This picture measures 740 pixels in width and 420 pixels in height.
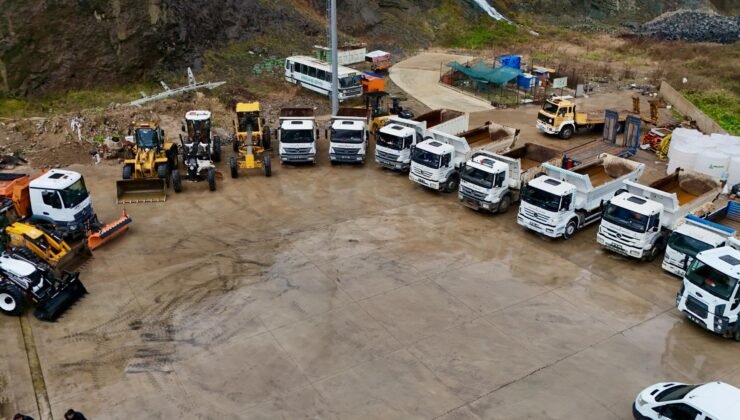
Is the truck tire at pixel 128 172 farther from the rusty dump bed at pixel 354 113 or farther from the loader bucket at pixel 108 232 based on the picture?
the rusty dump bed at pixel 354 113

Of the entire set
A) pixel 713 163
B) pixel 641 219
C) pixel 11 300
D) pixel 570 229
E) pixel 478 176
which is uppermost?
pixel 641 219

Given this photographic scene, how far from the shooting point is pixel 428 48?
2264 inches

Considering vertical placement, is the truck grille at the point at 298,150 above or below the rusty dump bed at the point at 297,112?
below

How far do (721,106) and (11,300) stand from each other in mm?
41693

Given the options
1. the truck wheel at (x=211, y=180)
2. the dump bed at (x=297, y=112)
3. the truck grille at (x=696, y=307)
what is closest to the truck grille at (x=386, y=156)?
the dump bed at (x=297, y=112)

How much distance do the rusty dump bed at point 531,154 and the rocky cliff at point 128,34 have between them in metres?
27.5

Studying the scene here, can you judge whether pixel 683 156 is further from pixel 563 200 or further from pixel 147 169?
pixel 147 169

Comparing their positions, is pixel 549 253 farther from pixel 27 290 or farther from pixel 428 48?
pixel 428 48

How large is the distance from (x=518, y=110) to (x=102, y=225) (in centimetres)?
2788

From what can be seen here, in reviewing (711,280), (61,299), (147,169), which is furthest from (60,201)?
(711,280)

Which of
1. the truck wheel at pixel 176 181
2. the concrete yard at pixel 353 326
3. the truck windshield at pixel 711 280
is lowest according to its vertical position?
the concrete yard at pixel 353 326

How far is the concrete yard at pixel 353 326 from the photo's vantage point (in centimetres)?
1438

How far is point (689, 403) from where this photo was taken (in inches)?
481

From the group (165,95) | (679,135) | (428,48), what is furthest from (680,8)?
(165,95)
